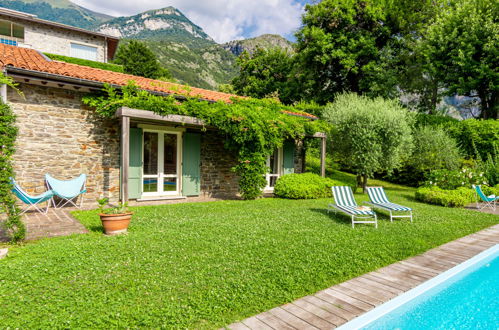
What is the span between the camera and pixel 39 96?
8.24m

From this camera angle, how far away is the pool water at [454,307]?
3476 millimetres

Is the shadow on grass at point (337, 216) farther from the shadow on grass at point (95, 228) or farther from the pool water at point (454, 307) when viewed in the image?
the shadow on grass at point (95, 228)

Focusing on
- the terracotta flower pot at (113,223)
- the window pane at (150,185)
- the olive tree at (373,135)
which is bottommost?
the terracotta flower pot at (113,223)

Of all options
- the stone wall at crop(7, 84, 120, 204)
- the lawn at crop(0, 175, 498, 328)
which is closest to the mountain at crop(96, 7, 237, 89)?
the stone wall at crop(7, 84, 120, 204)

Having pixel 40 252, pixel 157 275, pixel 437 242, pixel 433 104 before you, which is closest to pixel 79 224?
pixel 40 252

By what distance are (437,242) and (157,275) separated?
17.7 ft

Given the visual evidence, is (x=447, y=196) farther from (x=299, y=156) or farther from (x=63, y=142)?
(x=63, y=142)

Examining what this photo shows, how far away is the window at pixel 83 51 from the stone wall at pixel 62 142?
15225 mm

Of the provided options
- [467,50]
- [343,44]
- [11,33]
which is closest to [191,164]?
[343,44]

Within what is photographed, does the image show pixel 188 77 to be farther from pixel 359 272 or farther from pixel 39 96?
pixel 359 272

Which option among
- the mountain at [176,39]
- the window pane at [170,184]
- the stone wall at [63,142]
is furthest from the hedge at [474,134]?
the mountain at [176,39]

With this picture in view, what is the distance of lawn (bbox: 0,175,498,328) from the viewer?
301 centimetres

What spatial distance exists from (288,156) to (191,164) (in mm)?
4860

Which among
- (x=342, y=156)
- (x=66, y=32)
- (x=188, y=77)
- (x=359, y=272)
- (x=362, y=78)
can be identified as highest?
(x=188, y=77)
